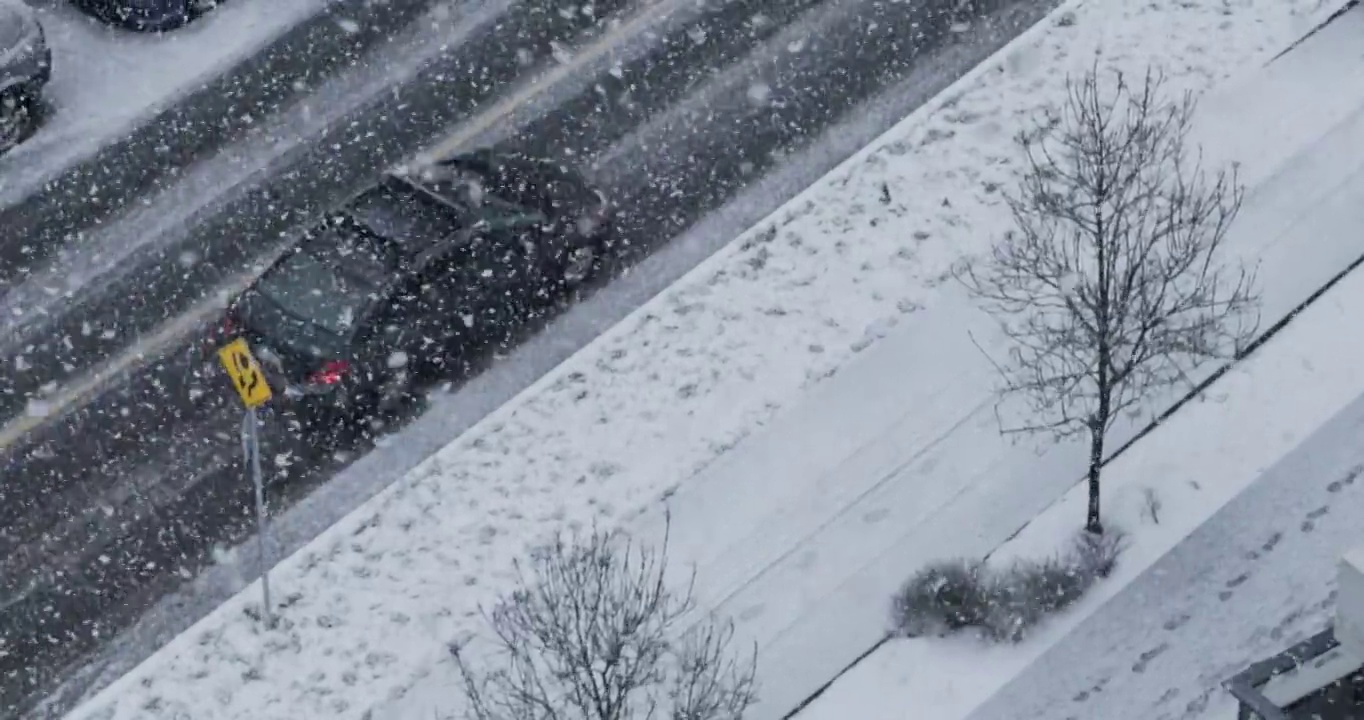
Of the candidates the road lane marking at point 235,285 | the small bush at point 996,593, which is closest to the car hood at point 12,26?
the road lane marking at point 235,285

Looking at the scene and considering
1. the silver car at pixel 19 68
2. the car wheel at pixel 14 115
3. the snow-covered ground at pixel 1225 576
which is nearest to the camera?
the snow-covered ground at pixel 1225 576

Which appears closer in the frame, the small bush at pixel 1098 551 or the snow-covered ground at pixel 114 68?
the small bush at pixel 1098 551

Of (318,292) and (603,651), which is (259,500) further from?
(603,651)

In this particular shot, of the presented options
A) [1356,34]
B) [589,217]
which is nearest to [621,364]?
[589,217]

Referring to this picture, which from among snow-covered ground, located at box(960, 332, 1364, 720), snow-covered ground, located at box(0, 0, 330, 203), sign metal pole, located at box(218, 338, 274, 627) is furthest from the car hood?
snow-covered ground, located at box(960, 332, 1364, 720)

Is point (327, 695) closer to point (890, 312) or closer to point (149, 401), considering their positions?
point (149, 401)

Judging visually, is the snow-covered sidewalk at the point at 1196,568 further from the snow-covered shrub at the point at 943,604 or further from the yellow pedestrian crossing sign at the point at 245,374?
the yellow pedestrian crossing sign at the point at 245,374

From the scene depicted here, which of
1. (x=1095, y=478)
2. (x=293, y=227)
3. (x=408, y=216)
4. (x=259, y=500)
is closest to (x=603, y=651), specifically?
(x=259, y=500)
